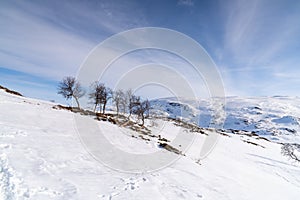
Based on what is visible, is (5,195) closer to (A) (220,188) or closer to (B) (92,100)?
(A) (220,188)

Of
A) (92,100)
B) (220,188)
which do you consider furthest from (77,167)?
(92,100)

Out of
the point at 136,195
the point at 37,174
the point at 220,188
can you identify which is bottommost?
the point at 220,188

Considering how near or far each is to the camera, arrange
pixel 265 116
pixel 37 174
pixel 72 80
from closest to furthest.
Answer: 1. pixel 37 174
2. pixel 72 80
3. pixel 265 116

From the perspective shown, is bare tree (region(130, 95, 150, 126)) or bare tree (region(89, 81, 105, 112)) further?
bare tree (region(89, 81, 105, 112))

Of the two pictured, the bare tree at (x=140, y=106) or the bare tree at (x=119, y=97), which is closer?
the bare tree at (x=140, y=106)

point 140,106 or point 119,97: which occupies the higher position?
point 119,97

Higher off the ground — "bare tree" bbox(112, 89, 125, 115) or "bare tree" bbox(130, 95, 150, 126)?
"bare tree" bbox(112, 89, 125, 115)

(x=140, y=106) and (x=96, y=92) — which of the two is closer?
(x=140, y=106)

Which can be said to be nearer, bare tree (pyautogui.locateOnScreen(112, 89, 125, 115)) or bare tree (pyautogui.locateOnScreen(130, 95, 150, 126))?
bare tree (pyautogui.locateOnScreen(130, 95, 150, 126))

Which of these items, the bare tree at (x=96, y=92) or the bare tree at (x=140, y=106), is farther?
the bare tree at (x=96, y=92)

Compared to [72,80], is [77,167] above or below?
below

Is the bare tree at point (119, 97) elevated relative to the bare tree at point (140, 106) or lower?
elevated

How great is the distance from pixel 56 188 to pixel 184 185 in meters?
5.92

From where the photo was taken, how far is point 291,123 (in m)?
148
